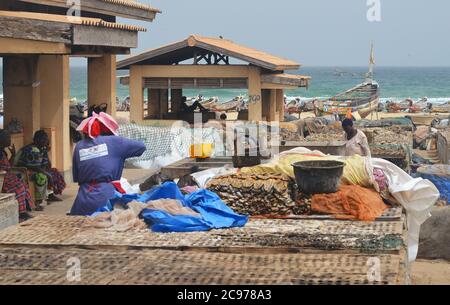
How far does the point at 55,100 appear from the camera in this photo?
1494 cm

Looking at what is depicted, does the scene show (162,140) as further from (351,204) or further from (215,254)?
(215,254)

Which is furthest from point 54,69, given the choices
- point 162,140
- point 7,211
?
point 7,211

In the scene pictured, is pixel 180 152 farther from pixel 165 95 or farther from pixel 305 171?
pixel 165 95

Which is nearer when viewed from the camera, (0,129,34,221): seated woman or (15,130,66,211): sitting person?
(0,129,34,221): seated woman

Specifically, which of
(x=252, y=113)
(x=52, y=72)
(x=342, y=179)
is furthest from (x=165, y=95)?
(x=342, y=179)

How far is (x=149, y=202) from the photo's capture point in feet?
24.0

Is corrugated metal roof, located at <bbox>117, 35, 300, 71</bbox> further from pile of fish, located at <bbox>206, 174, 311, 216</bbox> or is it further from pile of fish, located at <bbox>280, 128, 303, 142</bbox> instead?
pile of fish, located at <bbox>206, 174, 311, 216</bbox>

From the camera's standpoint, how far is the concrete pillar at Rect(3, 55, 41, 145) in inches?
559

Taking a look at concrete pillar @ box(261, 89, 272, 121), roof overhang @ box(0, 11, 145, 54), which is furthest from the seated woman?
concrete pillar @ box(261, 89, 272, 121)

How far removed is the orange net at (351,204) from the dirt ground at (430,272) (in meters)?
1.80

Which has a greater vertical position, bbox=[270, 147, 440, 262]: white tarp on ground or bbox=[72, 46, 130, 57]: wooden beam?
bbox=[72, 46, 130, 57]: wooden beam

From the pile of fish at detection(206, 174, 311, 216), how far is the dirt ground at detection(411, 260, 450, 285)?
207 centimetres

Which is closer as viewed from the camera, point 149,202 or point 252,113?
point 149,202

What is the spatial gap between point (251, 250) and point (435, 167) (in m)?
8.38
